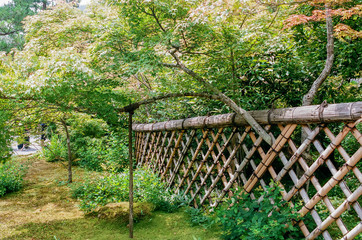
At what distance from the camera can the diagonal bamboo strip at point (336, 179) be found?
244 cm

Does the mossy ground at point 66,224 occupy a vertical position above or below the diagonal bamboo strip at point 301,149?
below

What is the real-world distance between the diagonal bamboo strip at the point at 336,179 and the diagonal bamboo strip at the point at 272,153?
618 mm

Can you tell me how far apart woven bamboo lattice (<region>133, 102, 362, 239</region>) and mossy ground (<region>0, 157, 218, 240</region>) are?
0.64 m

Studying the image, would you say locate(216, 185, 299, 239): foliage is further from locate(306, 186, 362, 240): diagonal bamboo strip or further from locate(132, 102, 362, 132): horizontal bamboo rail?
locate(132, 102, 362, 132): horizontal bamboo rail

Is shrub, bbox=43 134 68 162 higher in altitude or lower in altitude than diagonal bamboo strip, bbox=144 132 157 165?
lower

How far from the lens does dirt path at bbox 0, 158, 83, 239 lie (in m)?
4.17

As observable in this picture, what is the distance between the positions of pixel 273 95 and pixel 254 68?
0.67 m

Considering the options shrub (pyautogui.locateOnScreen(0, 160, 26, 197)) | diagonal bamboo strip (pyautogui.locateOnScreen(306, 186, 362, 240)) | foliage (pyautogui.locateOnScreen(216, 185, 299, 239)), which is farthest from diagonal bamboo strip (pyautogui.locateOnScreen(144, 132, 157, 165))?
diagonal bamboo strip (pyautogui.locateOnScreen(306, 186, 362, 240))

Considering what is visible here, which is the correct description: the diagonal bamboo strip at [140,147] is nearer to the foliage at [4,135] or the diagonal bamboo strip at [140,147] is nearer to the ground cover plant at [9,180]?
the ground cover plant at [9,180]

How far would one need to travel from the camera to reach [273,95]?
491 centimetres

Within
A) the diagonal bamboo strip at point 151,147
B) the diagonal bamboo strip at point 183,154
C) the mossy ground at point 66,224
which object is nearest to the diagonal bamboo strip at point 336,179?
the mossy ground at point 66,224

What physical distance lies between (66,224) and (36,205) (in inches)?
56.0

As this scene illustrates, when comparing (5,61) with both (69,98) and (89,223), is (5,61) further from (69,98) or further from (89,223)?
(89,223)

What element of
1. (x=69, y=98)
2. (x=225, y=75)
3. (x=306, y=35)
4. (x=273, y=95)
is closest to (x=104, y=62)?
(x=69, y=98)
